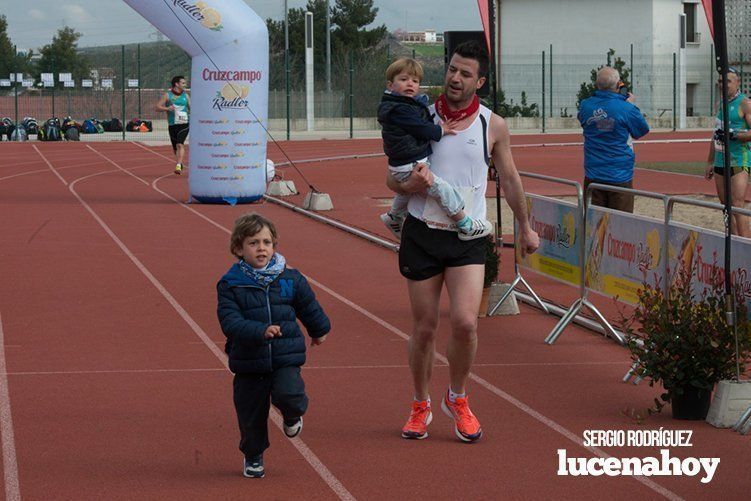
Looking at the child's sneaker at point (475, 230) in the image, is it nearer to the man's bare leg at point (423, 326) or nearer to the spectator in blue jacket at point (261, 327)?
the man's bare leg at point (423, 326)

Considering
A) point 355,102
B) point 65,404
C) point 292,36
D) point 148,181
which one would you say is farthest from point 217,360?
point 292,36

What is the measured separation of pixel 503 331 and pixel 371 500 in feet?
15.4

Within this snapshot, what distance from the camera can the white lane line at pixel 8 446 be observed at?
20.1ft

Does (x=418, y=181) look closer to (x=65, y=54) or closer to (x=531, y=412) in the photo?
(x=531, y=412)

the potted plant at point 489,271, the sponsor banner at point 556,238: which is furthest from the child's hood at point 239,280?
the potted plant at point 489,271

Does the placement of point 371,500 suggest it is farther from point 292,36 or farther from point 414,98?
point 292,36

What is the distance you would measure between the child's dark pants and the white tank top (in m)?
1.16

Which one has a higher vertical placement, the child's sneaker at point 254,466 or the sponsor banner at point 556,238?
the sponsor banner at point 556,238

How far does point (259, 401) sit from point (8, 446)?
152 cm

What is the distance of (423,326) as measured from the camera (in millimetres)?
6980

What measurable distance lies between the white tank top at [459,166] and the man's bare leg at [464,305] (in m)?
0.24

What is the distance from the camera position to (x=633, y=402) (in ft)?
26.2

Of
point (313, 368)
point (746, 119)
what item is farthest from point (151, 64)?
point (313, 368)

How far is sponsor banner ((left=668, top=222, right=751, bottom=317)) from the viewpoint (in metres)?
7.67
